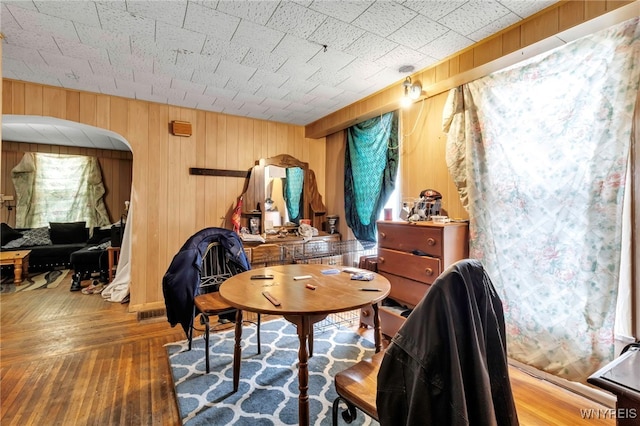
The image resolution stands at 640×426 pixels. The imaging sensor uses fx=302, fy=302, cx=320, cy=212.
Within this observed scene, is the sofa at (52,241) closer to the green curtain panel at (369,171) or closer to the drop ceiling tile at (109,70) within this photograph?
the drop ceiling tile at (109,70)

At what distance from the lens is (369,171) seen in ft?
11.7

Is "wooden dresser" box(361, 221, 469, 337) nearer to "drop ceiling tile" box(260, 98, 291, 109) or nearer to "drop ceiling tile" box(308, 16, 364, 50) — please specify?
"drop ceiling tile" box(308, 16, 364, 50)

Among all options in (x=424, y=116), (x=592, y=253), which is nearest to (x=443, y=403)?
(x=592, y=253)

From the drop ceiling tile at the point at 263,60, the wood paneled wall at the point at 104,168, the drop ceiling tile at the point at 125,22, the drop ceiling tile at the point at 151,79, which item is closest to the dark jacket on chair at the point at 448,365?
the drop ceiling tile at the point at 263,60

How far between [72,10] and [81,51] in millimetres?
570

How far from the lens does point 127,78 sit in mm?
2736

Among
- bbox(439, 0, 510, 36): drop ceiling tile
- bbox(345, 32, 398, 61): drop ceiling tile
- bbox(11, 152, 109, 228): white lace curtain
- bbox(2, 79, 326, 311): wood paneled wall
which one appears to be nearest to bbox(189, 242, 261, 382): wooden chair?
bbox(2, 79, 326, 311): wood paneled wall

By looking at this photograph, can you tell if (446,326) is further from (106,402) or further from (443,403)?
(106,402)

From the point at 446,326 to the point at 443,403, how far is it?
20cm

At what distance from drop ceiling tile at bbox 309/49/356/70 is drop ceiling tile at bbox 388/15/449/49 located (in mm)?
387

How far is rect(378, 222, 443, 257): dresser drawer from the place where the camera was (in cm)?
222

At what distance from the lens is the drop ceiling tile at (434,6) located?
1.68 m

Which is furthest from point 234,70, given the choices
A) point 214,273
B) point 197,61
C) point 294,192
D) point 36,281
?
point 36,281

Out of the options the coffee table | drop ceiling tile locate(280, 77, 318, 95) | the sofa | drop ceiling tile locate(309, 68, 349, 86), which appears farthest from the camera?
the sofa
